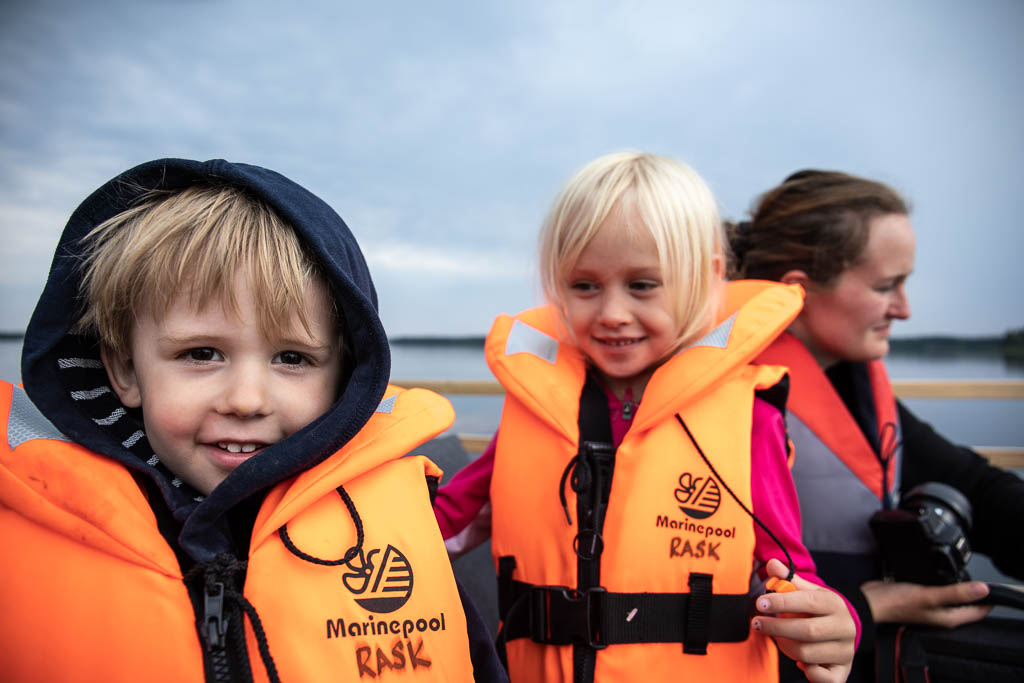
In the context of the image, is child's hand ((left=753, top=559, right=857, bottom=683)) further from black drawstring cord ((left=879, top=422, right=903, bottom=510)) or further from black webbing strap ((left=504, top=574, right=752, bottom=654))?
black drawstring cord ((left=879, top=422, right=903, bottom=510))

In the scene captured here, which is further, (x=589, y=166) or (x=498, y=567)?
(x=589, y=166)

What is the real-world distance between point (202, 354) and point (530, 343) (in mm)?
878

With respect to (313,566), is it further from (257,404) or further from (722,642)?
(722,642)

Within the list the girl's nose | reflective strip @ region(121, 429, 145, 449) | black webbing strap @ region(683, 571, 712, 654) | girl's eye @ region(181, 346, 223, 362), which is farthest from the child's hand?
reflective strip @ region(121, 429, 145, 449)

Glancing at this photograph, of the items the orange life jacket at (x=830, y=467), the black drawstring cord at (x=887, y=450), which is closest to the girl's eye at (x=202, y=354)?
the orange life jacket at (x=830, y=467)

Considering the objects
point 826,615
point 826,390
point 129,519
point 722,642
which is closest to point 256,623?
point 129,519

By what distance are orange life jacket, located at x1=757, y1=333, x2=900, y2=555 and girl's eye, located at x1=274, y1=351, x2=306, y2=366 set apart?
1.45m

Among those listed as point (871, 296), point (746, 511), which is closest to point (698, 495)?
point (746, 511)

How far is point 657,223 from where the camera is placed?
1.43 meters

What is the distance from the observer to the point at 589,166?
63.4 inches

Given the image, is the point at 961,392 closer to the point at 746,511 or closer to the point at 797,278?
the point at 797,278

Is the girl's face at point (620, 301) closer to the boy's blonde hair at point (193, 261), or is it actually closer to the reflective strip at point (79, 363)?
the boy's blonde hair at point (193, 261)

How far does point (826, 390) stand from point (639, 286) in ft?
2.75

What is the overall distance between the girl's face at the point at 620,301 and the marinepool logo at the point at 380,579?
0.71 metres
